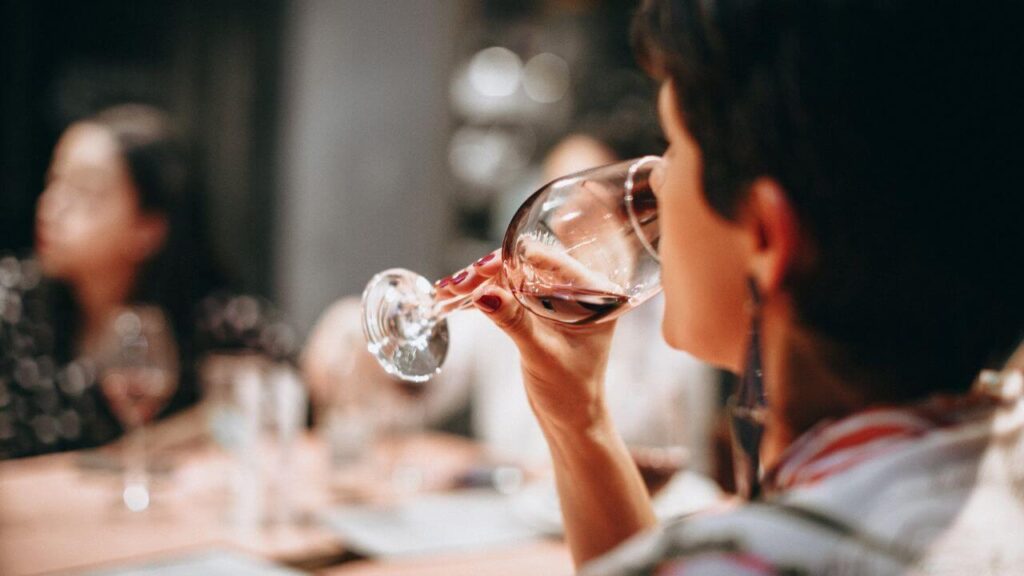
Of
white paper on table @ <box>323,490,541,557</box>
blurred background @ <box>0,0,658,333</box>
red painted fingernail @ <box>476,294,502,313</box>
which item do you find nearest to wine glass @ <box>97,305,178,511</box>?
white paper on table @ <box>323,490,541,557</box>

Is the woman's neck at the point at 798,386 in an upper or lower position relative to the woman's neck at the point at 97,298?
upper

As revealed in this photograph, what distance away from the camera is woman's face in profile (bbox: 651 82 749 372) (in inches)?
24.5

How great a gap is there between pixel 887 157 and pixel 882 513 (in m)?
0.20

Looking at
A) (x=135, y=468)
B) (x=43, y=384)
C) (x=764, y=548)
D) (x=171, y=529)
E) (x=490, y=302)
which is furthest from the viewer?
(x=43, y=384)

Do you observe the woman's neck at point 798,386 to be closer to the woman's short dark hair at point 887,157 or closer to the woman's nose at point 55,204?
the woman's short dark hair at point 887,157

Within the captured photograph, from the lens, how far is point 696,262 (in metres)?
0.64

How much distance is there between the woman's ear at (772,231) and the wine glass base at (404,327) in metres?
0.44

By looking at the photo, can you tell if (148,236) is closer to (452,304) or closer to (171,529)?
(171,529)

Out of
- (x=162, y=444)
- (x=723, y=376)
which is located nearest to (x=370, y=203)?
(x=723, y=376)

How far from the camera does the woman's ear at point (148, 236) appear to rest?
2709 mm

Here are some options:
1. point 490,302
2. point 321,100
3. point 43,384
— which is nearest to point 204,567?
point 490,302

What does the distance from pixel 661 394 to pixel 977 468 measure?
91cm

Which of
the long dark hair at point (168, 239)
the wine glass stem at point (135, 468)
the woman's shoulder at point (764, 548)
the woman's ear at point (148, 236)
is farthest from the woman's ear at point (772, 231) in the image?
the woman's ear at point (148, 236)

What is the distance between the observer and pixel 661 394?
1.45 meters
